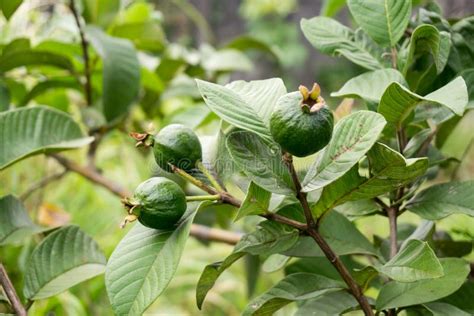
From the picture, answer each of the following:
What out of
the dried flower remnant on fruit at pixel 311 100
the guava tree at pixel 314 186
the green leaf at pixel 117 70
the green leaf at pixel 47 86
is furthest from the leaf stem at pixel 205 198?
the green leaf at pixel 47 86

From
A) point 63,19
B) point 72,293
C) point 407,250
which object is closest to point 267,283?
point 72,293

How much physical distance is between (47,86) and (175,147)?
0.61 m

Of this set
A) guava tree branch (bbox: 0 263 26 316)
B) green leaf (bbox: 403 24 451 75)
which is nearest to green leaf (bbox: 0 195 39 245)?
guava tree branch (bbox: 0 263 26 316)

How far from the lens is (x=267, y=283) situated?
2.03 m

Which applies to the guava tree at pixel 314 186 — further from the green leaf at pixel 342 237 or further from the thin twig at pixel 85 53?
the thin twig at pixel 85 53

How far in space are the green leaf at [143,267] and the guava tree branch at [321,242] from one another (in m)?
0.09

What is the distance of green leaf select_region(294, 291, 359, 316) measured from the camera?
0.57 meters

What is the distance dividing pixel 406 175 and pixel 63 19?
3.02 ft

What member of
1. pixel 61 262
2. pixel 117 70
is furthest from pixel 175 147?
pixel 117 70

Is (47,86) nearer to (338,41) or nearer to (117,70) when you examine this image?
(117,70)

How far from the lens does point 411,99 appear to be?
1.63ft

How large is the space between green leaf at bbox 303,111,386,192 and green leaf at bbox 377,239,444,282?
10cm

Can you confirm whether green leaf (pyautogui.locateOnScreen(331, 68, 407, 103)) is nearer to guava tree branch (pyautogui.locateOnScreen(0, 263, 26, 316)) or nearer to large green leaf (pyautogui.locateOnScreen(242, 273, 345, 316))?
large green leaf (pyautogui.locateOnScreen(242, 273, 345, 316))

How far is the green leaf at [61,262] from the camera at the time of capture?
0.66 metres
